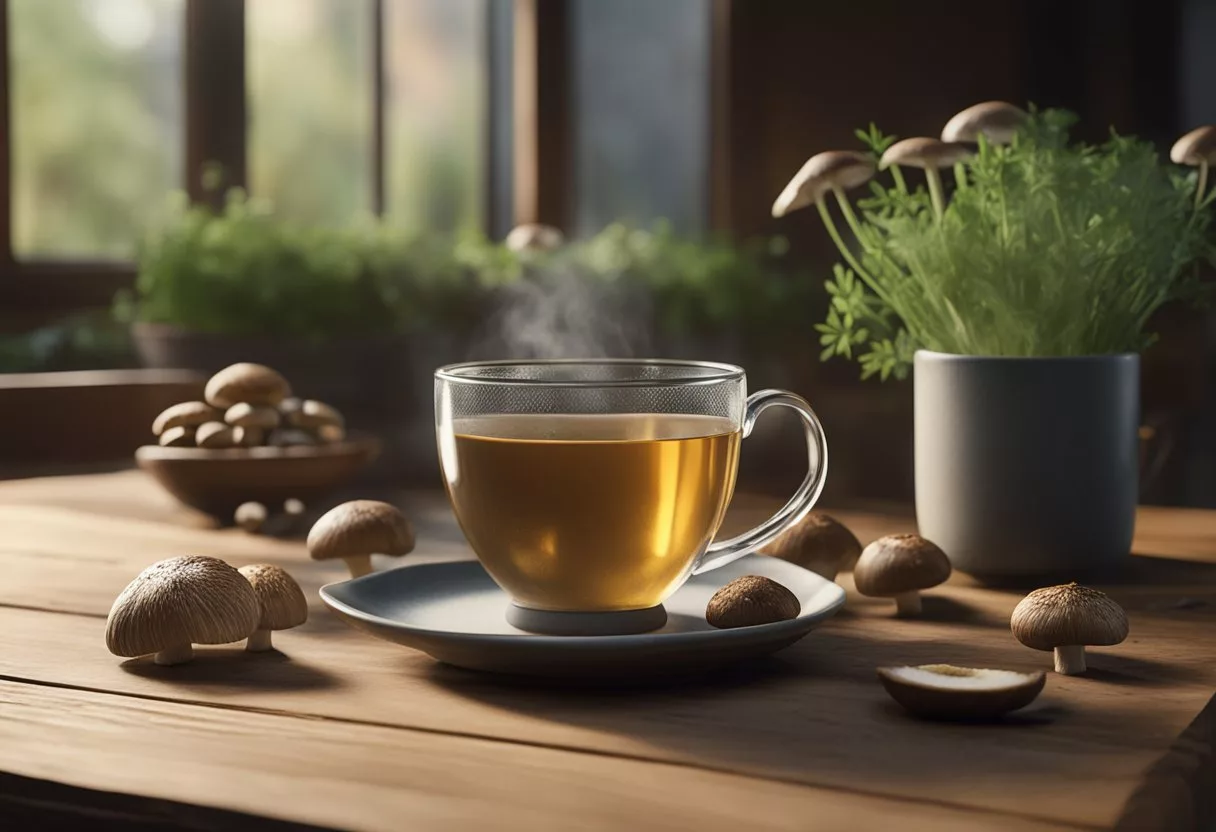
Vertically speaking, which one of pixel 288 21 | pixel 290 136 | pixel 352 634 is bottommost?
pixel 352 634

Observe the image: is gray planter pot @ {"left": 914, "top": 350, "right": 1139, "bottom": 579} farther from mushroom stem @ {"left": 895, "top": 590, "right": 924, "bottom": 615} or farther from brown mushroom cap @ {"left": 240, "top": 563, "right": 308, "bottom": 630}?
brown mushroom cap @ {"left": 240, "top": 563, "right": 308, "bottom": 630}

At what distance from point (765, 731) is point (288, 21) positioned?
3.54 m

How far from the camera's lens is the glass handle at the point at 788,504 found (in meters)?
0.77

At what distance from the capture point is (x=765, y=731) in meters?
0.59

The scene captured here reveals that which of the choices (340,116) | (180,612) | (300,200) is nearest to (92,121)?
(300,200)

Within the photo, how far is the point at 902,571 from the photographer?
84 centimetres

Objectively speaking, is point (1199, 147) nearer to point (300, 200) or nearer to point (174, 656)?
point (174, 656)

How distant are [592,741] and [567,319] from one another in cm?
235

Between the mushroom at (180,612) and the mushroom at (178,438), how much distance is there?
53cm

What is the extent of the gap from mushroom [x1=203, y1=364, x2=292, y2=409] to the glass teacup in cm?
54

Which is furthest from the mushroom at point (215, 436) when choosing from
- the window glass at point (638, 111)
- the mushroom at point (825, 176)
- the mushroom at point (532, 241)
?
the window glass at point (638, 111)

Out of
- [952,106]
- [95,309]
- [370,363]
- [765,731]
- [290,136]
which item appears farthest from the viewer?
[952,106]

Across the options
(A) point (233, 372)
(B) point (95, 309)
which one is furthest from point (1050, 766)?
(B) point (95, 309)

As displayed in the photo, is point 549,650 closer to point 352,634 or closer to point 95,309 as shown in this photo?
point 352,634
